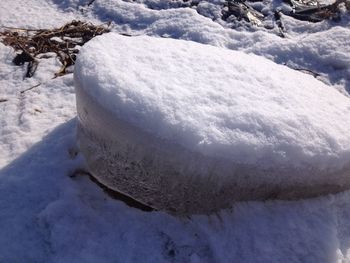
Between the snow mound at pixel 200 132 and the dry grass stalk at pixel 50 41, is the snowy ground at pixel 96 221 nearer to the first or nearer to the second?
the snow mound at pixel 200 132

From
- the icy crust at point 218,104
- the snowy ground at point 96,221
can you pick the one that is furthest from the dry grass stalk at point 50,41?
the icy crust at point 218,104

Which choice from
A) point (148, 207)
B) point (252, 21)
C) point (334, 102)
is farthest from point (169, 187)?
point (252, 21)

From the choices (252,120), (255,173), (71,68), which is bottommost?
(71,68)

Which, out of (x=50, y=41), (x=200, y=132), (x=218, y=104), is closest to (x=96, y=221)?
(x=200, y=132)

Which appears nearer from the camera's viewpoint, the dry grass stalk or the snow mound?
the snow mound

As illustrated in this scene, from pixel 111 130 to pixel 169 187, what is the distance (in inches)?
13.9

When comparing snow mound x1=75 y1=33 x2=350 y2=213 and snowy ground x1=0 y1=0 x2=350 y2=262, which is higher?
snow mound x1=75 y1=33 x2=350 y2=213

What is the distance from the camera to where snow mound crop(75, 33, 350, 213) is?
6.00 feet

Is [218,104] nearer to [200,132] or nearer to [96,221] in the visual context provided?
[200,132]

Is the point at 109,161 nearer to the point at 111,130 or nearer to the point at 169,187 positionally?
the point at 111,130

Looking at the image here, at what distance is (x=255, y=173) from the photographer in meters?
1.87

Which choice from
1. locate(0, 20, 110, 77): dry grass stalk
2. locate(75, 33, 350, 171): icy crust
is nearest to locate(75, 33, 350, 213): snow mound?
locate(75, 33, 350, 171): icy crust

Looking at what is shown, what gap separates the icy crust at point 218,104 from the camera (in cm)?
183

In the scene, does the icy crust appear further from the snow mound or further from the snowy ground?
the snowy ground
